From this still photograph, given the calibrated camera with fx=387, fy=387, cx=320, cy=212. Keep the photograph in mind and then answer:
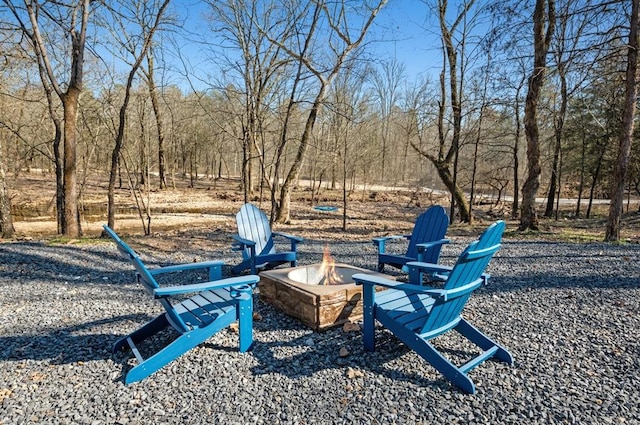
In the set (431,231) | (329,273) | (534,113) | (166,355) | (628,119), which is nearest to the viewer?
(166,355)

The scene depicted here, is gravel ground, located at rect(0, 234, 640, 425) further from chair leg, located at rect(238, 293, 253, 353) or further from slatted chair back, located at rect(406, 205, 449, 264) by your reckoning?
slatted chair back, located at rect(406, 205, 449, 264)

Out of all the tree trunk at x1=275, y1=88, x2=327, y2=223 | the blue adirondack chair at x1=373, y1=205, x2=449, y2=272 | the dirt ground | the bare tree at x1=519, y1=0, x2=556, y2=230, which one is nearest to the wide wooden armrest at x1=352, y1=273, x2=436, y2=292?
the blue adirondack chair at x1=373, y1=205, x2=449, y2=272

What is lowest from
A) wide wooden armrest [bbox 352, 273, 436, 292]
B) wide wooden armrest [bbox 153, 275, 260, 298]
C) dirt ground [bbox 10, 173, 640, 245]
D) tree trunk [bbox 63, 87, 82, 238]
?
dirt ground [bbox 10, 173, 640, 245]

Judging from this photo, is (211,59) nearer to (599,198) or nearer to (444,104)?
(444,104)

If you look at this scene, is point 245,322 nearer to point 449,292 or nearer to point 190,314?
point 190,314

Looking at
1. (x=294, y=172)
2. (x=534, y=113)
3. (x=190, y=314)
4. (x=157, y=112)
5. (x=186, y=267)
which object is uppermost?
(x=157, y=112)

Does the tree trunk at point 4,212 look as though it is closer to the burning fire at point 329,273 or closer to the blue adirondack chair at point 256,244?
the blue adirondack chair at point 256,244

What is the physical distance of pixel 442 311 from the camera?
8.13 feet

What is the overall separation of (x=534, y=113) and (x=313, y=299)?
26.6 ft

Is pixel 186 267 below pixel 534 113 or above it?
below

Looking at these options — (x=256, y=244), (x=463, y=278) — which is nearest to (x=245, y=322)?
(x=463, y=278)

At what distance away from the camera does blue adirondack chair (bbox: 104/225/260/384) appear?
2.43 meters

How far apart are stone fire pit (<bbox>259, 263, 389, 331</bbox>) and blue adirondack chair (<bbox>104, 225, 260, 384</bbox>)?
0.52 metres

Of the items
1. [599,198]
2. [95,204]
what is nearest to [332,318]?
[95,204]
